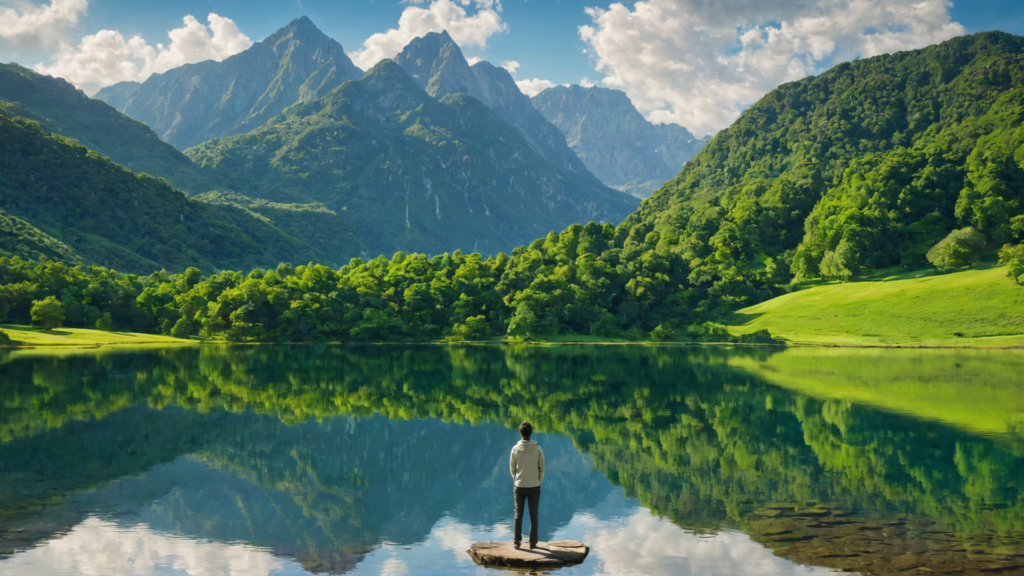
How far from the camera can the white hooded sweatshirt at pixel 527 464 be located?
14.3 m

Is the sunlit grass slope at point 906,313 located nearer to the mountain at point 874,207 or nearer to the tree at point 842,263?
the tree at point 842,263

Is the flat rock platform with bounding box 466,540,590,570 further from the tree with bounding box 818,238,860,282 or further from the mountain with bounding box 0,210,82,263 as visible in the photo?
the mountain with bounding box 0,210,82,263

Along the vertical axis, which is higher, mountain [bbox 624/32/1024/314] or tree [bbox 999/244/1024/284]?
mountain [bbox 624/32/1024/314]

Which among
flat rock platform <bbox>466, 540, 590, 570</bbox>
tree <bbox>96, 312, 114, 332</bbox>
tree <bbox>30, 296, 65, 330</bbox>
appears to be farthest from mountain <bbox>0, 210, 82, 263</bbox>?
flat rock platform <bbox>466, 540, 590, 570</bbox>

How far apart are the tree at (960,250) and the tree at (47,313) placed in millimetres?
144430

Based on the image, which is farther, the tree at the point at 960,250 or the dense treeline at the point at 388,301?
the dense treeline at the point at 388,301

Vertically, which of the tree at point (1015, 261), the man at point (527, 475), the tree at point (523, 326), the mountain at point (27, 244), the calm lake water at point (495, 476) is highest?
the mountain at point (27, 244)

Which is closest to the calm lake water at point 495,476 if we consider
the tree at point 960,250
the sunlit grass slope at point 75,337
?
the sunlit grass slope at point 75,337

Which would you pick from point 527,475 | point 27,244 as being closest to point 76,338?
point 27,244

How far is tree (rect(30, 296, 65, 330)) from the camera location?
10059 centimetres

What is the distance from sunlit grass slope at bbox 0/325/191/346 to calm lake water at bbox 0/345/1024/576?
52.3m

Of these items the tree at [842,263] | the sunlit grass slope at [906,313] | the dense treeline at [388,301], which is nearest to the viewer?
the sunlit grass slope at [906,313]

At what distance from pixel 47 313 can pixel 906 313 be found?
131 meters

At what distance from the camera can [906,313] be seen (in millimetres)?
96438
